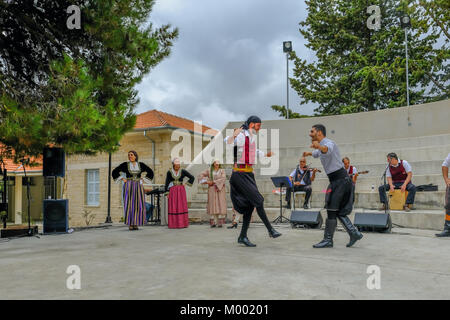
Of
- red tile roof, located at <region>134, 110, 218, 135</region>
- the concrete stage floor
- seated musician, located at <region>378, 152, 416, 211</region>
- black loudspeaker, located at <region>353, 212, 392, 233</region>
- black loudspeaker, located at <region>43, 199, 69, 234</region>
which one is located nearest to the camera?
the concrete stage floor

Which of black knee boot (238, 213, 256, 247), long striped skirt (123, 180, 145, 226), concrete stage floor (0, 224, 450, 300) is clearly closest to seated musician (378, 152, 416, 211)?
concrete stage floor (0, 224, 450, 300)

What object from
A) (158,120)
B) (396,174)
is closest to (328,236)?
(396,174)

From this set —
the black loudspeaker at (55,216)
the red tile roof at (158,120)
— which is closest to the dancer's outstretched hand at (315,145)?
the black loudspeaker at (55,216)

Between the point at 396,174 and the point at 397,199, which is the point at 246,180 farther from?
the point at 396,174

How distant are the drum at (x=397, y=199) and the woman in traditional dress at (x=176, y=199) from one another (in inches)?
186

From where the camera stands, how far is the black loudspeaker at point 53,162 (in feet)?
26.8

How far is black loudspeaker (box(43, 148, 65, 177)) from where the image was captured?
8180mm

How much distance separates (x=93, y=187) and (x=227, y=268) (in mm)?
16395

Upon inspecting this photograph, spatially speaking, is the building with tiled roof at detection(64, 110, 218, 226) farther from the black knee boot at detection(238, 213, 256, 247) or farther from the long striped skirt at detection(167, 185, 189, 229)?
the black knee boot at detection(238, 213, 256, 247)

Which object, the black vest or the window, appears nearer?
the black vest

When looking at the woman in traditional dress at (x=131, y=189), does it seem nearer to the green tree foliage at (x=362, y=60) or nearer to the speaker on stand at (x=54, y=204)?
the speaker on stand at (x=54, y=204)

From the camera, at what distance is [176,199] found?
928 cm

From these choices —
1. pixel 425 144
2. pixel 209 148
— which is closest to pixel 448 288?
pixel 425 144

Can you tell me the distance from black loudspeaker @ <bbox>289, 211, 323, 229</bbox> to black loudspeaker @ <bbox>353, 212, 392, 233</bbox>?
36.5 inches
